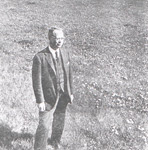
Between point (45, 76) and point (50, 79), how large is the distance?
0.37 feet

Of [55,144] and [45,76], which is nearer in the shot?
[45,76]

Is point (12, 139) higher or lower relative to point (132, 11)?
lower

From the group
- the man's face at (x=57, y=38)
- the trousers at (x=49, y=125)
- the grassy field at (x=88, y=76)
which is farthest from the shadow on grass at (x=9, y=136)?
the man's face at (x=57, y=38)

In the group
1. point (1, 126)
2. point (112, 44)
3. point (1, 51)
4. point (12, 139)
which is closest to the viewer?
point (12, 139)

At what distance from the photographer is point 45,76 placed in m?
5.19

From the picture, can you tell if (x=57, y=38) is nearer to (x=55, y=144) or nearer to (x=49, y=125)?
(x=49, y=125)

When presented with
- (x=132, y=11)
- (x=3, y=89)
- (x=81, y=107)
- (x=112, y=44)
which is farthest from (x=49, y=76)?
(x=132, y=11)

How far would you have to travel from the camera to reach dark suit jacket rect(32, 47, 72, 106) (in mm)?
Answer: 5051

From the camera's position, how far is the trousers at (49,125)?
17.4 ft

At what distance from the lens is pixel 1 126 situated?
21.6ft

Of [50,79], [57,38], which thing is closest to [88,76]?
[50,79]

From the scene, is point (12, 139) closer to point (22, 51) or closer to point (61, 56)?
point (61, 56)

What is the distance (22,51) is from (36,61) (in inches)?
281

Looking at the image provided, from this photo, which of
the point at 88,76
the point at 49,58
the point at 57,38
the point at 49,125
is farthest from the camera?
the point at 88,76
